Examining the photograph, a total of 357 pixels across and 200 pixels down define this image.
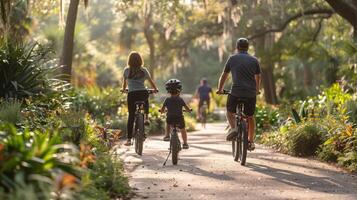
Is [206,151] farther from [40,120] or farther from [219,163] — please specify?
[40,120]

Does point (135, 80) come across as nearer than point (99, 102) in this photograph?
Yes

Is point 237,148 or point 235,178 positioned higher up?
point 237,148

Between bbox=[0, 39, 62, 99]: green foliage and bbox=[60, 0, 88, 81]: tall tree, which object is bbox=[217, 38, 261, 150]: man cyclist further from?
bbox=[60, 0, 88, 81]: tall tree

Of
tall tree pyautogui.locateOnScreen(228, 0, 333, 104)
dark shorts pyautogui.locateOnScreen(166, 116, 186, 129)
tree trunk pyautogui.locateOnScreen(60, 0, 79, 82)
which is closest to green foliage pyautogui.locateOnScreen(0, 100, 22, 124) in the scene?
dark shorts pyautogui.locateOnScreen(166, 116, 186, 129)

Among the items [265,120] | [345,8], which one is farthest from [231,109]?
[265,120]

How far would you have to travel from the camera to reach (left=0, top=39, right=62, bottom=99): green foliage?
40.3 feet

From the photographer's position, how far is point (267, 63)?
29391 mm

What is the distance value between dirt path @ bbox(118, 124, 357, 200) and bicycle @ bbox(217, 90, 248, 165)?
0.49 ft

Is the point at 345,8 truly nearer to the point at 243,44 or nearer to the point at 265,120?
the point at 265,120

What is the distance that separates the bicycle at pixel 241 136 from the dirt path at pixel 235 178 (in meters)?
0.15

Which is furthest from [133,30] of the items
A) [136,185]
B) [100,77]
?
[136,185]

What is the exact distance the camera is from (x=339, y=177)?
945cm

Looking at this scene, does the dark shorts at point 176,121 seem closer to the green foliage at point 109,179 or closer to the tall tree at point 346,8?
the green foliage at point 109,179

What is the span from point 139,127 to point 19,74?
2.38 m
